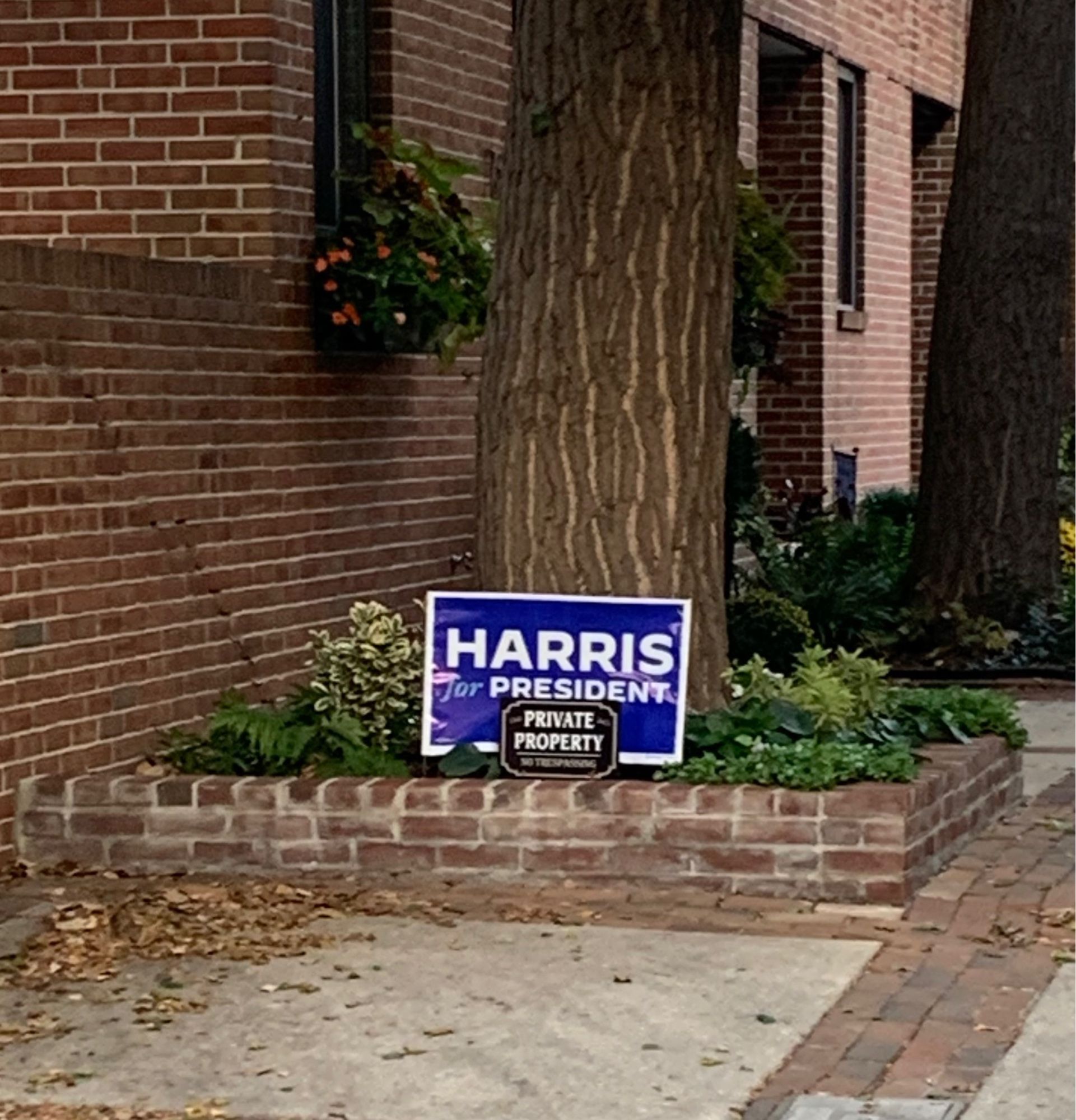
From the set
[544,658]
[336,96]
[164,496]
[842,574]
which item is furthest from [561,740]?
[842,574]

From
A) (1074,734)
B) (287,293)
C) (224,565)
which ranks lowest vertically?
(1074,734)

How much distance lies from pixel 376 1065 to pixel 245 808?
232 centimetres

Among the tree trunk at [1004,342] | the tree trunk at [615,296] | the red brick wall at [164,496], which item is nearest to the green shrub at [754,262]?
the tree trunk at [1004,342]

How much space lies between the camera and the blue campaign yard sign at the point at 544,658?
8.87 meters

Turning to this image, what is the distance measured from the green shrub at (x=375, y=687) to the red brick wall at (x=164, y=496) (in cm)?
75

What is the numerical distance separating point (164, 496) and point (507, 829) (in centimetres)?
206

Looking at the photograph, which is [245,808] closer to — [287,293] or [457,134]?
[287,293]

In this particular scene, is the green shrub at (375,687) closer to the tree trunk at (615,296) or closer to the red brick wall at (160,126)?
the tree trunk at (615,296)

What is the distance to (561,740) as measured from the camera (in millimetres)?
8742

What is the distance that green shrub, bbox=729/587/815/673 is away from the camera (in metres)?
13.6

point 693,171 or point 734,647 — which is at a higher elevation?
point 693,171

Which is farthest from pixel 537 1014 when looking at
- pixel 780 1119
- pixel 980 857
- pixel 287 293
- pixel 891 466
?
pixel 891 466

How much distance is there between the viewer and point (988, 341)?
1548cm

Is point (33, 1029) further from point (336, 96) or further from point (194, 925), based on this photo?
point (336, 96)
